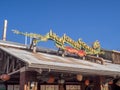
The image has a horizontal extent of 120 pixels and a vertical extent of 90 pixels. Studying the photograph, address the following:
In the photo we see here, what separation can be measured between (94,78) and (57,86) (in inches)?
96.3

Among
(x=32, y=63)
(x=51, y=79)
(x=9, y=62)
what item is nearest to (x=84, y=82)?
(x=51, y=79)

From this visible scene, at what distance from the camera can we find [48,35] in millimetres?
16359

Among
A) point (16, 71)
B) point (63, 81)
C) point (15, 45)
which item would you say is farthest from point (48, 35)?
point (16, 71)

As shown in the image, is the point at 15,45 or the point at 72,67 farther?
the point at 15,45

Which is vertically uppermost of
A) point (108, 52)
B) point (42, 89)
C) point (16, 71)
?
point (108, 52)

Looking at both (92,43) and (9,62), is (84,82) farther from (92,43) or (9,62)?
(9,62)

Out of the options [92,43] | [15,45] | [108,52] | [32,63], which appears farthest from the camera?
[108,52]

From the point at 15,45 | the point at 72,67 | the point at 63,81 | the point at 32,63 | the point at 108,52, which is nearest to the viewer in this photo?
the point at 32,63

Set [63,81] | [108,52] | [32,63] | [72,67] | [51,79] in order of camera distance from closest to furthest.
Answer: [32,63]
[72,67]
[51,79]
[63,81]
[108,52]

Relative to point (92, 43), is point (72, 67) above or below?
below

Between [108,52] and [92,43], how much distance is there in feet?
10.8

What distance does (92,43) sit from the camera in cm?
1964

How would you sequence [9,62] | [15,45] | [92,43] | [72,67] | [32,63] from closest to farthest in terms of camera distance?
[32,63], [72,67], [9,62], [15,45], [92,43]

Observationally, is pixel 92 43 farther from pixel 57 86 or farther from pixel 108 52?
pixel 57 86
